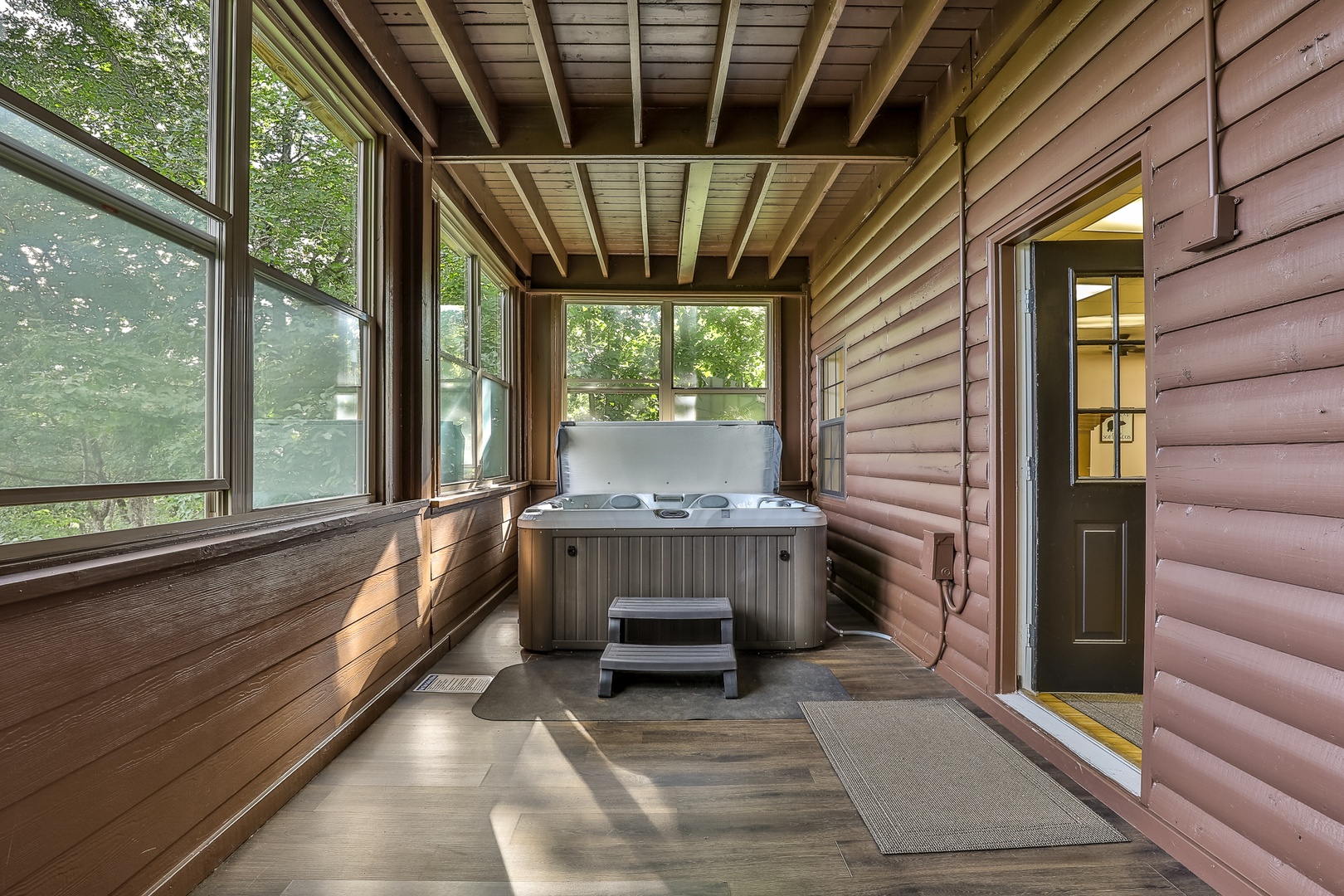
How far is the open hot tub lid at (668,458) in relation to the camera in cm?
430

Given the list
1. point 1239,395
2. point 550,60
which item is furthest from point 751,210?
point 1239,395

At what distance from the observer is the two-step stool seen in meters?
2.59

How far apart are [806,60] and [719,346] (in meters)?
3.11

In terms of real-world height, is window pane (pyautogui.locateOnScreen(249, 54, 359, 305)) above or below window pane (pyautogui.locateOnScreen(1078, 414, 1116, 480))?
above

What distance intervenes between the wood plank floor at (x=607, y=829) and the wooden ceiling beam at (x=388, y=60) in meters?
2.46

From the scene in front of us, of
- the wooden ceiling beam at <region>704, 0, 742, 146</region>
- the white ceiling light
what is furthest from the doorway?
the wooden ceiling beam at <region>704, 0, 742, 146</region>

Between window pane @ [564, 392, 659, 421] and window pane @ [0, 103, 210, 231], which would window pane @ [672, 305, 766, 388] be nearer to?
window pane @ [564, 392, 659, 421]

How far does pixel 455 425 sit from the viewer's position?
3777mm

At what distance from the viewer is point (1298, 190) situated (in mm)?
1269

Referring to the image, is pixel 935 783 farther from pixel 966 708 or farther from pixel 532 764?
pixel 532 764

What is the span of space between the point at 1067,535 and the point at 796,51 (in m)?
2.22

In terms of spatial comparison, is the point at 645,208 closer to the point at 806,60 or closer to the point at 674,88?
the point at 674,88

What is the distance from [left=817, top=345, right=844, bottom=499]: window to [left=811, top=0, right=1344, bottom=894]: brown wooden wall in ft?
7.89

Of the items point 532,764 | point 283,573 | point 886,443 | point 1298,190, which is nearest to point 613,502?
point 886,443
